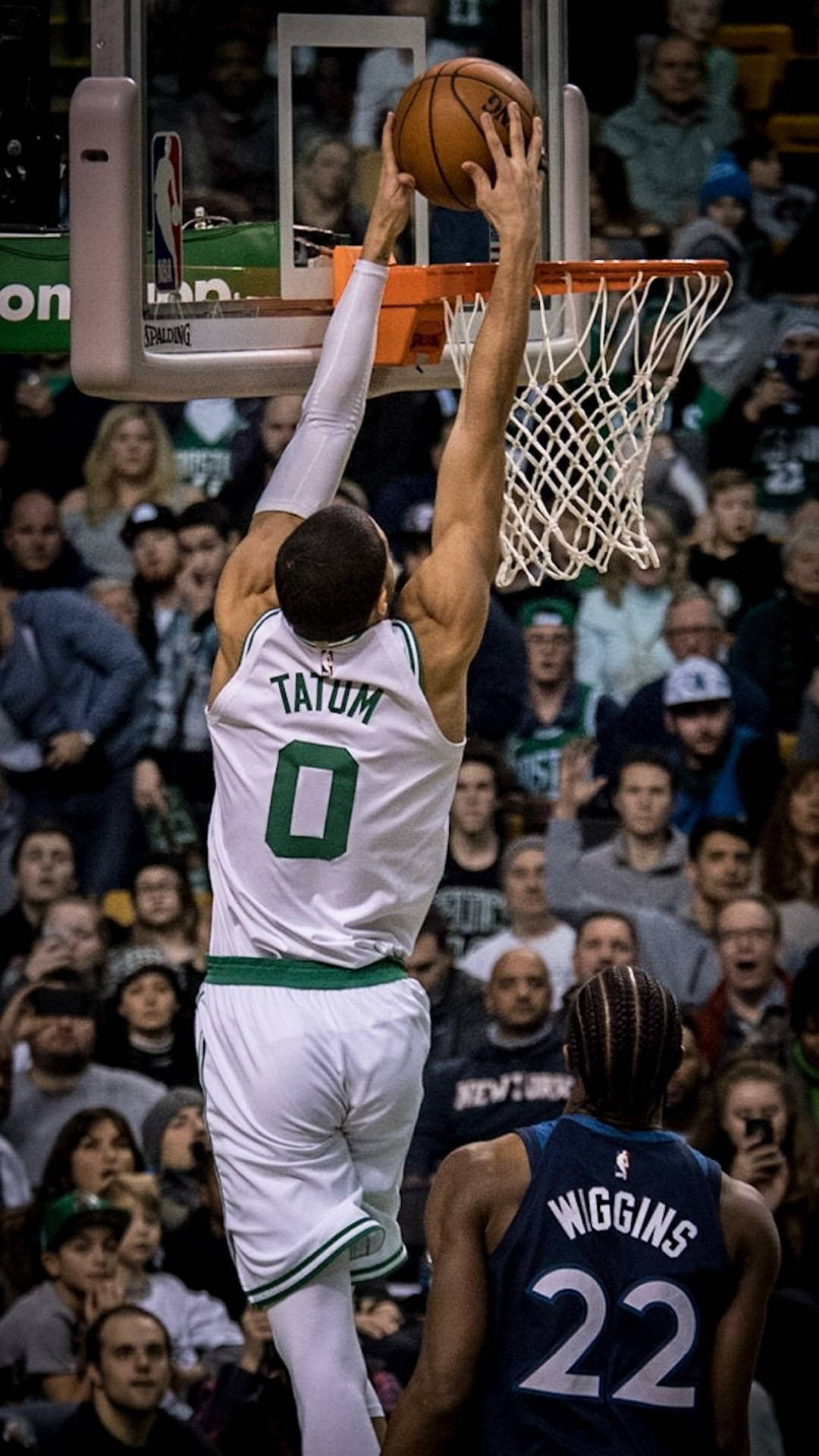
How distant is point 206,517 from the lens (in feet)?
23.3

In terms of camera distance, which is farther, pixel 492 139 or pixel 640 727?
pixel 640 727

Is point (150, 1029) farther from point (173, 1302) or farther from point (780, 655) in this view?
point (780, 655)

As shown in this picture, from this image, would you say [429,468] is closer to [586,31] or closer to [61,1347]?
[586,31]

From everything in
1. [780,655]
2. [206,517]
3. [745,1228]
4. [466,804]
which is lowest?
[745,1228]

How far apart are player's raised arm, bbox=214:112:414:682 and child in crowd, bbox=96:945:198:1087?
10.2 ft

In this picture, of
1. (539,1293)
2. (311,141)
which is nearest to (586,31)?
(311,141)

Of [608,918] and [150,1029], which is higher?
[608,918]

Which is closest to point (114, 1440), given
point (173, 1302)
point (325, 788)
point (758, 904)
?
point (173, 1302)

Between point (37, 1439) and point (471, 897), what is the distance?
2217 mm

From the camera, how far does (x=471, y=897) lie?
681cm

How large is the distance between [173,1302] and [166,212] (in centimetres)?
357

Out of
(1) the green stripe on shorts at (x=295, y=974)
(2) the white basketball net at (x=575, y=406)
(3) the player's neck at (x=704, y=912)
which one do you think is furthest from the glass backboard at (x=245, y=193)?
(3) the player's neck at (x=704, y=912)

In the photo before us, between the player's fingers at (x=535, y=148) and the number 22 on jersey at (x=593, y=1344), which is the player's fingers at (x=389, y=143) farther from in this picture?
the number 22 on jersey at (x=593, y=1344)

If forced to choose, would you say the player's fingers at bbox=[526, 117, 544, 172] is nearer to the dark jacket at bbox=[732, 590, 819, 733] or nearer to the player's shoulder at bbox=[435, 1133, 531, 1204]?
the player's shoulder at bbox=[435, 1133, 531, 1204]
